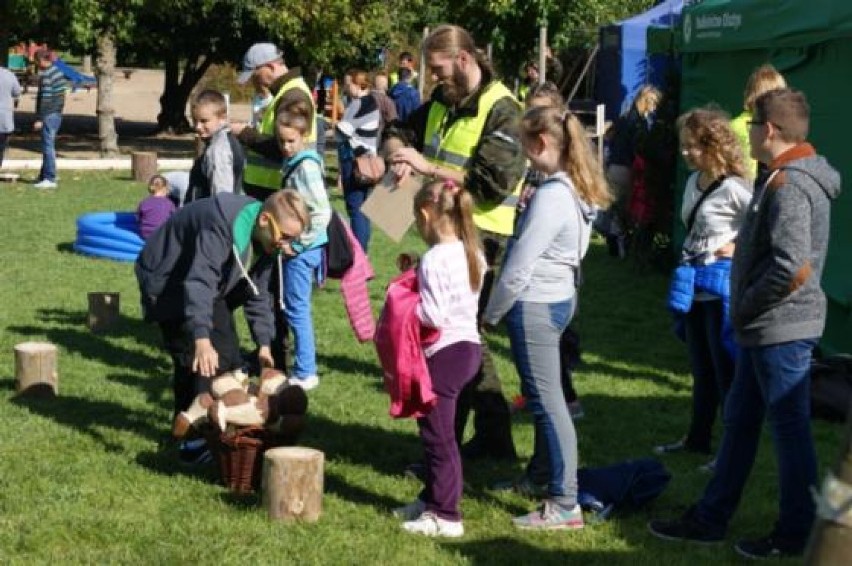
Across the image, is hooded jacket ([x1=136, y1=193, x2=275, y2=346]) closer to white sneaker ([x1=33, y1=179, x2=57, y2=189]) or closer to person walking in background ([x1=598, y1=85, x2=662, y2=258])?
person walking in background ([x1=598, y1=85, x2=662, y2=258])

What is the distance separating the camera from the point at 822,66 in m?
9.28

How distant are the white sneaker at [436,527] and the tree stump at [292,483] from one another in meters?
0.44

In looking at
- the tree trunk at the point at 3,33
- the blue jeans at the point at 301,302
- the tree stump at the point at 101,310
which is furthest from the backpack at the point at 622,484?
the tree trunk at the point at 3,33

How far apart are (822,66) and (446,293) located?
463cm

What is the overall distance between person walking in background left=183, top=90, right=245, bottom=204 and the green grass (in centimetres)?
124

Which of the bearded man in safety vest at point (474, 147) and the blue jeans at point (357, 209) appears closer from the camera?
the bearded man in safety vest at point (474, 147)

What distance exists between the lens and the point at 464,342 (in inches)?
227

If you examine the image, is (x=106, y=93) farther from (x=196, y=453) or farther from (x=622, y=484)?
(x=622, y=484)

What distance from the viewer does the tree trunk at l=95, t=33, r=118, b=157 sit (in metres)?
25.1

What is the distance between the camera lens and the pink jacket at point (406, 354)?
18.4 ft

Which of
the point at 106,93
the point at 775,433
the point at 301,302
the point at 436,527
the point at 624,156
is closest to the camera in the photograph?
the point at 775,433

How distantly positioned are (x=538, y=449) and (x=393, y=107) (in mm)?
10705

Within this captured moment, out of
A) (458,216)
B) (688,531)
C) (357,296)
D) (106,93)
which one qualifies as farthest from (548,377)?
(106,93)

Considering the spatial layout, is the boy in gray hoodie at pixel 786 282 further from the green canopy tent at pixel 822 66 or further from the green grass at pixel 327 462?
the green canopy tent at pixel 822 66
